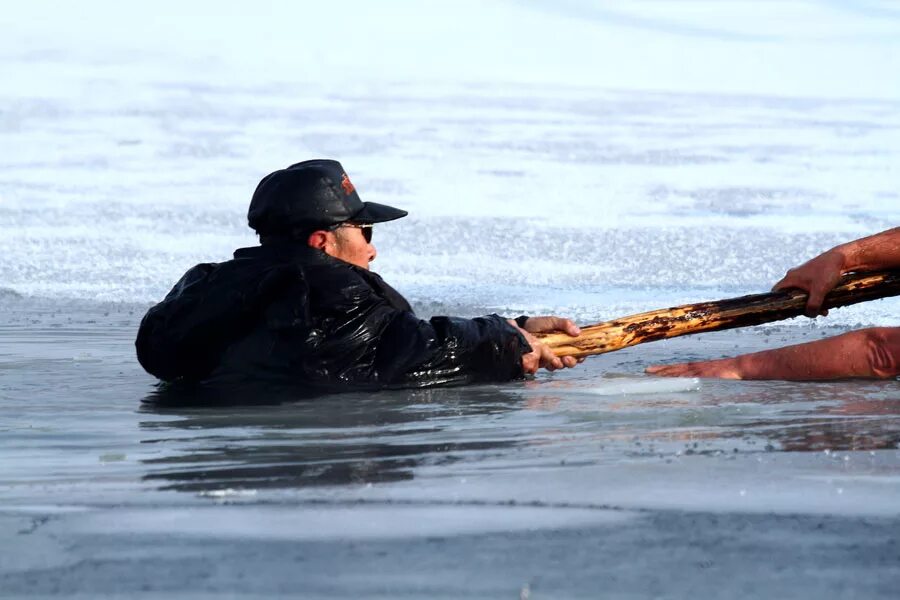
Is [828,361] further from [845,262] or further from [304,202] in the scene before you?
[304,202]

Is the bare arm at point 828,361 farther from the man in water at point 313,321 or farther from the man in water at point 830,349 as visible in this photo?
the man in water at point 313,321

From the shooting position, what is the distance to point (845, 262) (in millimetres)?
6621

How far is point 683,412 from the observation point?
212 inches

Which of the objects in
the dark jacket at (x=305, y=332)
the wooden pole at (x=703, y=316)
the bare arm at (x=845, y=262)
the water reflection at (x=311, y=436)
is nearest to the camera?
the water reflection at (x=311, y=436)

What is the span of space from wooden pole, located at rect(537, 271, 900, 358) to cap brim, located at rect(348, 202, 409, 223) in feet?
A: 2.77

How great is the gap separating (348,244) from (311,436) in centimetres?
161

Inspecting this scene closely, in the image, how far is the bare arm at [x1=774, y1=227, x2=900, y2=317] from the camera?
21.6 feet

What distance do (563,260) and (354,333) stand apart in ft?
18.6

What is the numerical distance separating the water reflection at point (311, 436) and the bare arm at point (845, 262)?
149 centimetres

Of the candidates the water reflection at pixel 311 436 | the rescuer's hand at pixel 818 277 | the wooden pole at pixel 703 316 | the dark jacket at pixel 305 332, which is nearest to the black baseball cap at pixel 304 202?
the dark jacket at pixel 305 332

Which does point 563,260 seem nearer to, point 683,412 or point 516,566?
point 683,412

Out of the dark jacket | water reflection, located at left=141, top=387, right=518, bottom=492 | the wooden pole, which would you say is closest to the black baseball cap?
the dark jacket

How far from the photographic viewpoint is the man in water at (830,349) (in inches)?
260

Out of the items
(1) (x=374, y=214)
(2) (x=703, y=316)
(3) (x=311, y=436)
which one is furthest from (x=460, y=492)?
(2) (x=703, y=316)
